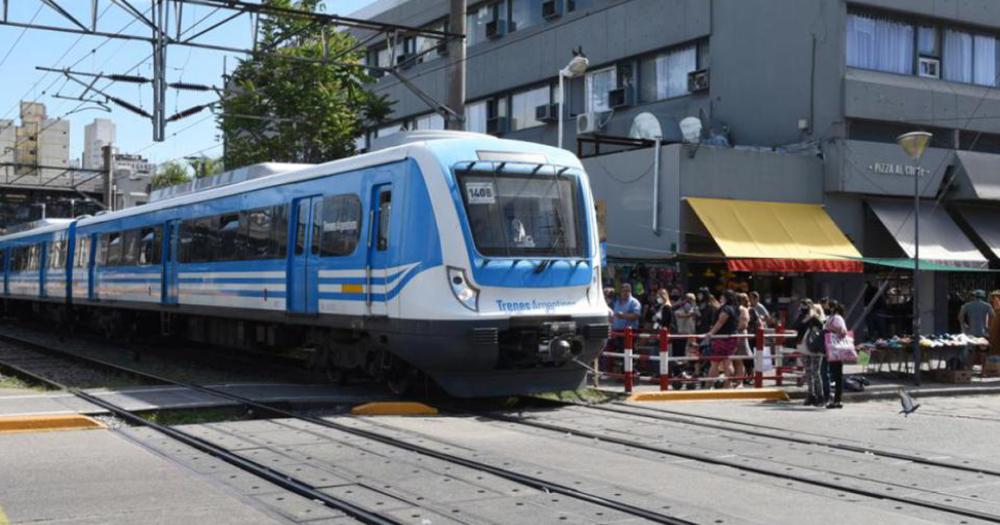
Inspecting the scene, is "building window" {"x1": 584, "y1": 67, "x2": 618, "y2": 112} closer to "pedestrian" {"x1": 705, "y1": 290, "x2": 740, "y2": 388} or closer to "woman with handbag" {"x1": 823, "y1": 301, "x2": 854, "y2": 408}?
"pedestrian" {"x1": 705, "y1": 290, "x2": 740, "y2": 388}

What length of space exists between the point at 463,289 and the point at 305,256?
3523 millimetres

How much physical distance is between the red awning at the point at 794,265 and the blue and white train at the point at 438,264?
31.4ft

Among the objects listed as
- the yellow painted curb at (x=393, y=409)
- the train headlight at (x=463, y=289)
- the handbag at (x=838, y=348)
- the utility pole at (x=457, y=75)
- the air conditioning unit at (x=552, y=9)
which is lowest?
the yellow painted curb at (x=393, y=409)

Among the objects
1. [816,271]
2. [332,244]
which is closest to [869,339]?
[816,271]

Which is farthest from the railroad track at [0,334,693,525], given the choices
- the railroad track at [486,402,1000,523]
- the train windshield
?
the train windshield

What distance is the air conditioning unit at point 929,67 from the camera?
27656mm

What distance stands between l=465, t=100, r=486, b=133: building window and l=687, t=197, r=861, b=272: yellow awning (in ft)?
47.2

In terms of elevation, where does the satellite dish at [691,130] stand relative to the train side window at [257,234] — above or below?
above

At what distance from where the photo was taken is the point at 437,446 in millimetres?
10336

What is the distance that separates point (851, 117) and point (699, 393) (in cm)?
1286

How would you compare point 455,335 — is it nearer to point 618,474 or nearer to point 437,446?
point 437,446

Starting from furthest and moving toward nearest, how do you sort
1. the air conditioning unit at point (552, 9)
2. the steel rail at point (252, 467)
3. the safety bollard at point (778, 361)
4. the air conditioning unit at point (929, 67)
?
the air conditioning unit at point (552, 9) < the air conditioning unit at point (929, 67) < the safety bollard at point (778, 361) < the steel rail at point (252, 467)

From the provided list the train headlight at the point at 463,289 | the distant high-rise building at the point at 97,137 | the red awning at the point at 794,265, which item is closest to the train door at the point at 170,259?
the train headlight at the point at 463,289

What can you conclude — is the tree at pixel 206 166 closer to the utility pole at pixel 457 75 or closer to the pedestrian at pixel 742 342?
the utility pole at pixel 457 75
